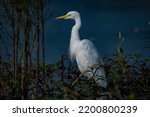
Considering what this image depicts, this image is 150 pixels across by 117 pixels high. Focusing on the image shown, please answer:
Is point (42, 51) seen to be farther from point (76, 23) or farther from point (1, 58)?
point (76, 23)

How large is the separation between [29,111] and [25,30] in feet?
2.01

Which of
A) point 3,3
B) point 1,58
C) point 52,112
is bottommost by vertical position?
point 52,112

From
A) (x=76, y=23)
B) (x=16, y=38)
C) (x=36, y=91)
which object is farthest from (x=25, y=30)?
(x=76, y=23)

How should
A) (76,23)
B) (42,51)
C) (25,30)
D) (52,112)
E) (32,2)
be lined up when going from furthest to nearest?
(76,23) → (42,51) → (32,2) → (25,30) → (52,112)

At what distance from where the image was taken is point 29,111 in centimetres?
414

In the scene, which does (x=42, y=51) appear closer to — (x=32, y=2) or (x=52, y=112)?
(x=32, y=2)

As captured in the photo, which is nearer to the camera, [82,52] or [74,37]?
[82,52]

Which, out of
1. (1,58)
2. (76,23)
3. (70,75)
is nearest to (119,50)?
(70,75)

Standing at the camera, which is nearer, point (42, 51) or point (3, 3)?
point (3, 3)

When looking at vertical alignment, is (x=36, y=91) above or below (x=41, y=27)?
below

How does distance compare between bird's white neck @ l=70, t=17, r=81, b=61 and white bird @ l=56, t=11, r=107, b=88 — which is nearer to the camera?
white bird @ l=56, t=11, r=107, b=88

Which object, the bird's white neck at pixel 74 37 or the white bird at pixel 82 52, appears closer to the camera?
the white bird at pixel 82 52

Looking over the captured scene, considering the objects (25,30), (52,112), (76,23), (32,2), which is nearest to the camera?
(52,112)

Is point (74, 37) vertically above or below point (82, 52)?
above
